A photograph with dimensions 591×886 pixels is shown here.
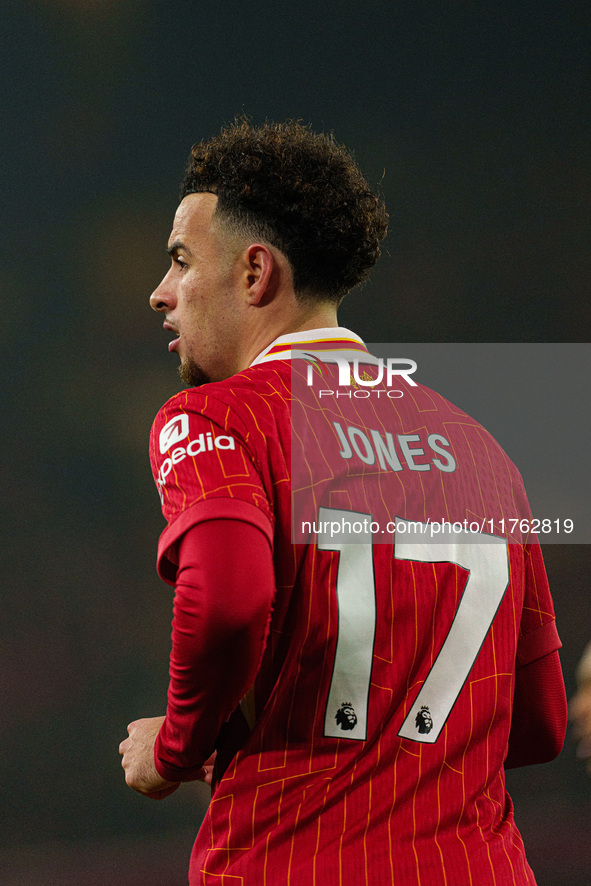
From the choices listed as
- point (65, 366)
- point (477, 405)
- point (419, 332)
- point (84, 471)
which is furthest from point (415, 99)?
point (84, 471)

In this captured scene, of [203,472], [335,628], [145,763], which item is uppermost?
[203,472]

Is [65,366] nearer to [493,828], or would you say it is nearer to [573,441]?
[573,441]

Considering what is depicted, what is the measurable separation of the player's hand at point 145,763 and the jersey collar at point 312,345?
0.35 m

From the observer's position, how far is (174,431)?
69 cm

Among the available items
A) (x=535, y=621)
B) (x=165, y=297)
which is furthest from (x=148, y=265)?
(x=535, y=621)

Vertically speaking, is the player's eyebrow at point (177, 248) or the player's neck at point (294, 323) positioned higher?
the player's eyebrow at point (177, 248)

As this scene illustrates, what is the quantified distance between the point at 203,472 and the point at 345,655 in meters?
0.19

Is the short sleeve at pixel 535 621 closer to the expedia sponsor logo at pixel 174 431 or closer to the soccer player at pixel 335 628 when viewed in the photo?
the soccer player at pixel 335 628

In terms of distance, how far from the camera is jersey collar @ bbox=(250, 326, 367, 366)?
83 cm

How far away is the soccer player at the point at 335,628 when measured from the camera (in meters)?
0.64

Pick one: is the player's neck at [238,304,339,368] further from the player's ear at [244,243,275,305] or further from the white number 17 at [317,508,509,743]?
the white number 17 at [317,508,509,743]

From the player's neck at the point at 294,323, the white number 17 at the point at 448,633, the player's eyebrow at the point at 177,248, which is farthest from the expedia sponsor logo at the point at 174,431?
the player's eyebrow at the point at 177,248

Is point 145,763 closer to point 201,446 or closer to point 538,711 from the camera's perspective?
point 201,446

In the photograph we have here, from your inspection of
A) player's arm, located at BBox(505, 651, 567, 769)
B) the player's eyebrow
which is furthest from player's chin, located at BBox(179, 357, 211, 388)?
player's arm, located at BBox(505, 651, 567, 769)
